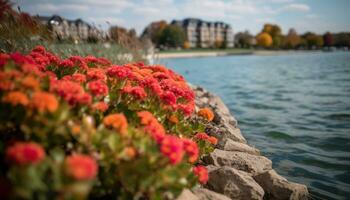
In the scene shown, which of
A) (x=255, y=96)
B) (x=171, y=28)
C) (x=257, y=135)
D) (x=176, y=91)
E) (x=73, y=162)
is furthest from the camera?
(x=171, y=28)

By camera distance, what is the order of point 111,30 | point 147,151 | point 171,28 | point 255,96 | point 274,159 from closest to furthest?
1. point 147,151
2. point 274,159
3. point 111,30
4. point 255,96
5. point 171,28

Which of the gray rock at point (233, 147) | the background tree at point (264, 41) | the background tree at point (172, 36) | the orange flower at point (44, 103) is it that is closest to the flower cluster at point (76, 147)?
the orange flower at point (44, 103)

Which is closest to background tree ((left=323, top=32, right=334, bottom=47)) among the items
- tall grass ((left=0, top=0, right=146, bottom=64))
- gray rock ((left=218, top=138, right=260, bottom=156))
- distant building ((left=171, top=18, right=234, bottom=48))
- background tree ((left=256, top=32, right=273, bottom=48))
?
background tree ((left=256, top=32, right=273, bottom=48))

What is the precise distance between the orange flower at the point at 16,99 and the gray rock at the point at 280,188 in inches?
115

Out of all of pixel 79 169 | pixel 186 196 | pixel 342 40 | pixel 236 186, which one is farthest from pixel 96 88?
pixel 342 40

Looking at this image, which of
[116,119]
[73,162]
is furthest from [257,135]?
[73,162]

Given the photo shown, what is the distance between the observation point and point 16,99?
2014mm

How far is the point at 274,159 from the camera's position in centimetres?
575

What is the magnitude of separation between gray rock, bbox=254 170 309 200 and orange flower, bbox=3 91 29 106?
2.91 meters

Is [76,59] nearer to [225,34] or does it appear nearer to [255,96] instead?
[255,96]

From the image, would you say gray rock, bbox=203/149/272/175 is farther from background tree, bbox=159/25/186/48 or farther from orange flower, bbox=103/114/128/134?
background tree, bbox=159/25/186/48

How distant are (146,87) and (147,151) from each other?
1.32 m

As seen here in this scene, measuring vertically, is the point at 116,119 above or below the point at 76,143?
above

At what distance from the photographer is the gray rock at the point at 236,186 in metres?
3.29
